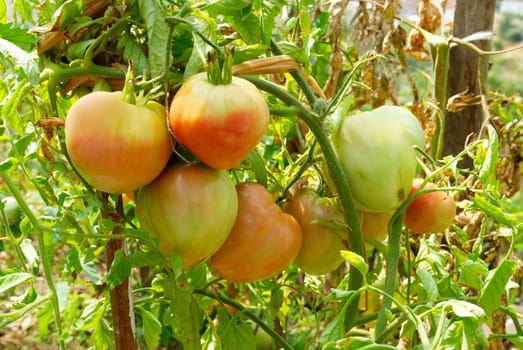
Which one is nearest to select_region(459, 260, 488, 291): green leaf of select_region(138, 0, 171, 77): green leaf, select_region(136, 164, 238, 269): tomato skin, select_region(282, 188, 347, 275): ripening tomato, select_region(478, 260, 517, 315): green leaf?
select_region(478, 260, 517, 315): green leaf

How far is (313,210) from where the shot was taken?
73 centimetres

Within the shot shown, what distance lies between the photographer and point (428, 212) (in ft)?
2.47

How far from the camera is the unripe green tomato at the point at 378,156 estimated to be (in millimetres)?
658

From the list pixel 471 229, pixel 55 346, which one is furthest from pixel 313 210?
pixel 55 346

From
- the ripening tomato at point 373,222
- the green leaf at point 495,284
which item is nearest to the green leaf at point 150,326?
the ripening tomato at point 373,222

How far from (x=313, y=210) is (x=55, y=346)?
4.62ft

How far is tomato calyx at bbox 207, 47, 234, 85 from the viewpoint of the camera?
0.56 metres

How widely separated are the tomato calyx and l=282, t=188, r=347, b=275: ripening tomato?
0.69 ft

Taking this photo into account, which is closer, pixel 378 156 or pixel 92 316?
pixel 378 156

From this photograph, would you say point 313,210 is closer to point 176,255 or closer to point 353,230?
point 353,230

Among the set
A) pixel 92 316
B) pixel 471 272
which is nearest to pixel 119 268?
pixel 92 316

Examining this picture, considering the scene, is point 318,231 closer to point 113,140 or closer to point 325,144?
point 325,144

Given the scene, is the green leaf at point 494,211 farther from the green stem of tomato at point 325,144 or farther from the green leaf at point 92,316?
the green leaf at point 92,316

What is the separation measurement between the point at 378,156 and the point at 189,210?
0.65 feet
